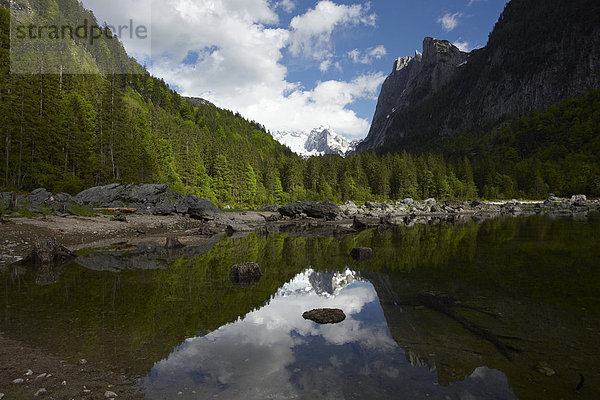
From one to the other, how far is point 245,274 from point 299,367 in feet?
27.6

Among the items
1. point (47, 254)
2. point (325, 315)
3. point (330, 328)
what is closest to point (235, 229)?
point (47, 254)

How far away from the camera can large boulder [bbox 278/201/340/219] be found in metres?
58.2

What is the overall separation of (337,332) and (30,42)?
11989 centimetres

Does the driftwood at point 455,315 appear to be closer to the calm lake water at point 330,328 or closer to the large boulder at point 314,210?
the calm lake water at point 330,328

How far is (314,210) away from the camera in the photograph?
59469 mm

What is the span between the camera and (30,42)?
84125 millimetres

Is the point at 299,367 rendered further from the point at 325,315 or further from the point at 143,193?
the point at 143,193

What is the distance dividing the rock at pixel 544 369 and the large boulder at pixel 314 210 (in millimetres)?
51622

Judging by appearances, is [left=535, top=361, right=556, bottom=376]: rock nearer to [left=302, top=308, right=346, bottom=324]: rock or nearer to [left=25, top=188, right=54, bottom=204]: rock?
[left=302, top=308, right=346, bottom=324]: rock

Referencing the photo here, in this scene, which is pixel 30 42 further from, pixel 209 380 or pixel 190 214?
pixel 209 380

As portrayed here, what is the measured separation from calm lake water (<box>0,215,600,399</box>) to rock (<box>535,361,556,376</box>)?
33 mm

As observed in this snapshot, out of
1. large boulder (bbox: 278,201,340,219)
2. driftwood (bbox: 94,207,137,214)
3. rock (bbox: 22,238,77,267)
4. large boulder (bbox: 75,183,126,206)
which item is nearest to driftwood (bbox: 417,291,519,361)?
rock (bbox: 22,238,77,267)

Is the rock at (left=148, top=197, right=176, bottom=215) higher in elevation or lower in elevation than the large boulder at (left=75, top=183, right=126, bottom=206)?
lower

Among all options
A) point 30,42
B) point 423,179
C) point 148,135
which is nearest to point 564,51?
point 423,179
